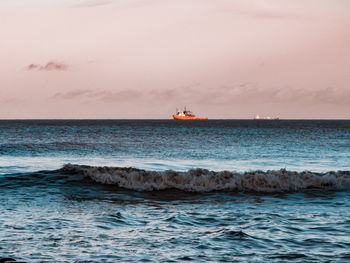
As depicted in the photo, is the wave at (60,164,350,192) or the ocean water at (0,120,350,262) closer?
the ocean water at (0,120,350,262)

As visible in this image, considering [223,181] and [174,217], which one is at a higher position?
[223,181]

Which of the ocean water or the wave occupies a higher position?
the wave

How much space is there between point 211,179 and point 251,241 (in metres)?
10.3

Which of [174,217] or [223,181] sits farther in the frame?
[223,181]

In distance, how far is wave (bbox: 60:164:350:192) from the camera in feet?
67.1

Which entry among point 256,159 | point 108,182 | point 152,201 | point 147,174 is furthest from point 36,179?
point 256,159

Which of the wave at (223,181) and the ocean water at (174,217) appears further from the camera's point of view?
the wave at (223,181)

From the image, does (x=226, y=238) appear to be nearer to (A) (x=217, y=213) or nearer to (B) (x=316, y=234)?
(B) (x=316, y=234)

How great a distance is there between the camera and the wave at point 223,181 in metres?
20.5

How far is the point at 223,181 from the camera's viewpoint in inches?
832

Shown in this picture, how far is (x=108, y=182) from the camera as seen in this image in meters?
22.0

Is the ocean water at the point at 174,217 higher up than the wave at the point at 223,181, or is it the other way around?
the wave at the point at 223,181

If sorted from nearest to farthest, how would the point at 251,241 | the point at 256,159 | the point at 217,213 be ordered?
the point at 251,241 → the point at 217,213 → the point at 256,159

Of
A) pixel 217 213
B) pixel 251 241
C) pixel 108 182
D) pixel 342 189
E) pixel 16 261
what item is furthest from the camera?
pixel 108 182
